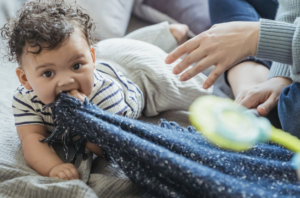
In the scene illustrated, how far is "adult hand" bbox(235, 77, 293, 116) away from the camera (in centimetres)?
85

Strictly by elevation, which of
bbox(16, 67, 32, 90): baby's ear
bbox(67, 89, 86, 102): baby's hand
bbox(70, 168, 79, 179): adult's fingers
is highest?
bbox(16, 67, 32, 90): baby's ear

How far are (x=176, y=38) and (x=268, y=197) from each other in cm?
81

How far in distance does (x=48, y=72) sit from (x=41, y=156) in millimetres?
184

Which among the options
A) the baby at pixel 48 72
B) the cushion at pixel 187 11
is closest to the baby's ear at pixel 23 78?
the baby at pixel 48 72

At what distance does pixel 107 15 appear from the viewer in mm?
1271

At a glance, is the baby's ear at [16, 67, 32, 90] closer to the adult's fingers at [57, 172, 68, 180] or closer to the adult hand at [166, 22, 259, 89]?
the adult's fingers at [57, 172, 68, 180]

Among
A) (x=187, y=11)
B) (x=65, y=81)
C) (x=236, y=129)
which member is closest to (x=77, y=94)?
(x=65, y=81)

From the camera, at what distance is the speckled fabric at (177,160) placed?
519 mm

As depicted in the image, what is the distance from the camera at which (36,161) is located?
70cm

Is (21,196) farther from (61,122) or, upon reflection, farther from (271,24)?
(271,24)

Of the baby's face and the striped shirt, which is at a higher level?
the baby's face

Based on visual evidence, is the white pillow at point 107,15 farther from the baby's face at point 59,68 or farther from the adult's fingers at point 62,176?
the adult's fingers at point 62,176

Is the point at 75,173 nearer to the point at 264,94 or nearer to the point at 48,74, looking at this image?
the point at 48,74

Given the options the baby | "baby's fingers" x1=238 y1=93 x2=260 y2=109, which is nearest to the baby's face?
the baby
